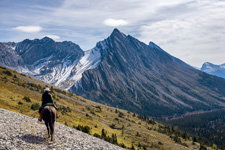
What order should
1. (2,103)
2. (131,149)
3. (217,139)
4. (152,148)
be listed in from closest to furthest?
(2,103) → (131,149) → (152,148) → (217,139)

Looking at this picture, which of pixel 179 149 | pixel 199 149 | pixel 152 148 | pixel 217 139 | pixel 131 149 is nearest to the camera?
pixel 131 149

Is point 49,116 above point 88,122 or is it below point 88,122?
above

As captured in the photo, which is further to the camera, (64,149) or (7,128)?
(7,128)

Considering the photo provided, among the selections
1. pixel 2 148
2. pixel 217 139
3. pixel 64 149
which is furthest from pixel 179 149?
pixel 217 139

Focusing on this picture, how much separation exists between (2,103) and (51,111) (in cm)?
4648

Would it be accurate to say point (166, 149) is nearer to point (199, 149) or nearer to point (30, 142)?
point (199, 149)

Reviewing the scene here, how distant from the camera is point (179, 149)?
8675 centimetres

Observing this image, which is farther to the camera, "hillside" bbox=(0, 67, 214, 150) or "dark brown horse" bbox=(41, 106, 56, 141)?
"hillside" bbox=(0, 67, 214, 150)

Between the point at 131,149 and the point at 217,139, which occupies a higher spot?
the point at 131,149

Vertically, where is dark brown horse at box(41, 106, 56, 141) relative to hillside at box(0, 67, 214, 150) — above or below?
above

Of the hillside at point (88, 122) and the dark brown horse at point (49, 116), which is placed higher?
the dark brown horse at point (49, 116)

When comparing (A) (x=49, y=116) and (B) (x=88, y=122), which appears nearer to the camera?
(A) (x=49, y=116)

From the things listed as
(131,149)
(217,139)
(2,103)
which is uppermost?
(2,103)

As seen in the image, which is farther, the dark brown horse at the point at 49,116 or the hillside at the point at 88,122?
the hillside at the point at 88,122
